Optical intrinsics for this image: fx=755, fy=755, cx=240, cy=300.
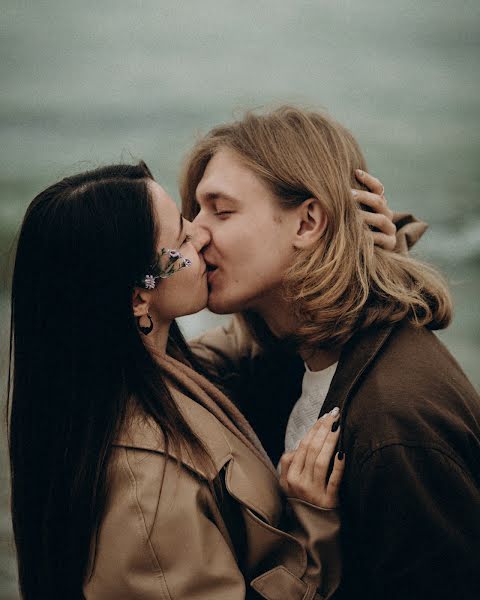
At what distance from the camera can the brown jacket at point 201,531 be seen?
6.50 ft

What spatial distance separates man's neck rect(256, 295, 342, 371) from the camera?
268cm

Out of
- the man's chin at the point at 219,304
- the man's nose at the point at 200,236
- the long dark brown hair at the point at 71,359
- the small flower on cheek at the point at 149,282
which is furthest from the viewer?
the man's chin at the point at 219,304

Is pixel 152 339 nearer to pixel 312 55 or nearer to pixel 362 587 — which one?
pixel 362 587

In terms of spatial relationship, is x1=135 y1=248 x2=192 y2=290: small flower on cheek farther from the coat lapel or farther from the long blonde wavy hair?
the coat lapel

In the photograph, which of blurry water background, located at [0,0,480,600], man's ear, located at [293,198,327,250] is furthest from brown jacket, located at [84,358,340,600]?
blurry water background, located at [0,0,480,600]

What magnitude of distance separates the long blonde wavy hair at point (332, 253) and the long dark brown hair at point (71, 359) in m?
0.57

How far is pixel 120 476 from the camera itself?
2.04 meters

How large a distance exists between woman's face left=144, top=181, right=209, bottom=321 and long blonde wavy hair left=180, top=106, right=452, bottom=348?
328 millimetres

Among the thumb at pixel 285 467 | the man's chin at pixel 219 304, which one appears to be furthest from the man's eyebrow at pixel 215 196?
the thumb at pixel 285 467

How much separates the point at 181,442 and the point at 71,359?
403 millimetres

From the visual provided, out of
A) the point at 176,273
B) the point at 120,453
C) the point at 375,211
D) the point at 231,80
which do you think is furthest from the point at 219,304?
the point at 231,80

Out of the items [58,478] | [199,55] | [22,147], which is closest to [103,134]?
[22,147]

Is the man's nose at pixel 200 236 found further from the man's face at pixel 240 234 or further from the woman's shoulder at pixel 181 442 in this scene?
the woman's shoulder at pixel 181 442

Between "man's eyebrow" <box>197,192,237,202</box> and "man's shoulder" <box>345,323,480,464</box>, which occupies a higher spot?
"man's eyebrow" <box>197,192,237,202</box>
